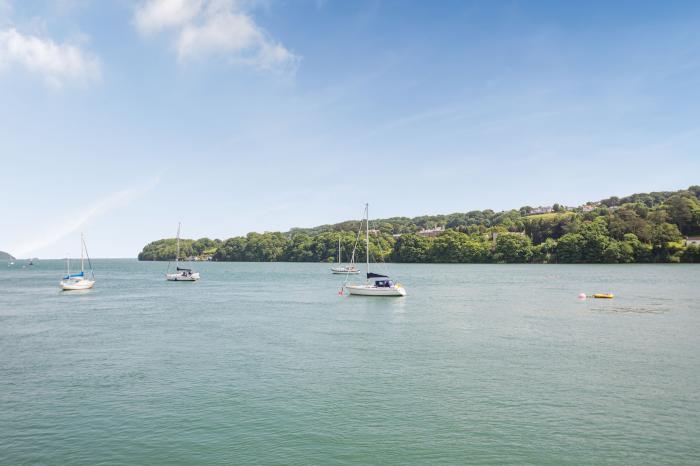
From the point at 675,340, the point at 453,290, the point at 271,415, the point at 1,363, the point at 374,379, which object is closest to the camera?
the point at 271,415

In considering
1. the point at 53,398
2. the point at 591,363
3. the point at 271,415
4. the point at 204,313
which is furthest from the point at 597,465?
the point at 204,313

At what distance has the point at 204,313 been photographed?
6544cm

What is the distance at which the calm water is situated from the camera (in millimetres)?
20625

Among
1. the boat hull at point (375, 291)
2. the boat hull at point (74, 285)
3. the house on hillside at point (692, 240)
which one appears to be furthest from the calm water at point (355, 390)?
the house on hillside at point (692, 240)

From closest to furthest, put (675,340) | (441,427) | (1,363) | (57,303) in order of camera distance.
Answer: (441,427), (1,363), (675,340), (57,303)

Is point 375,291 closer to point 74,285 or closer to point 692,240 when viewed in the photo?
point 74,285

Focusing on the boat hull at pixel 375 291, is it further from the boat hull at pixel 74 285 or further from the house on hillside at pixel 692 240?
the house on hillside at pixel 692 240

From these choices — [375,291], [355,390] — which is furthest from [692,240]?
[355,390]

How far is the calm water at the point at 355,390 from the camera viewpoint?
20.6 metres

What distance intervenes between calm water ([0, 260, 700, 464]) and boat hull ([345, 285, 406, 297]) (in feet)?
74.7

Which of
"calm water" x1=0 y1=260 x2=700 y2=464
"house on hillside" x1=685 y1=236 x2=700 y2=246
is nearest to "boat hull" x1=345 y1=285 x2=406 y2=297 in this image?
"calm water" x1=0 y1=260 x2=700 y2=464

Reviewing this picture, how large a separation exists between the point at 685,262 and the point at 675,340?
528 ft

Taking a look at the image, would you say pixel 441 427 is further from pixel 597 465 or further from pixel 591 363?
pixel 591 363

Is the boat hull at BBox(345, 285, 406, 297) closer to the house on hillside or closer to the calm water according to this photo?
the calm water
